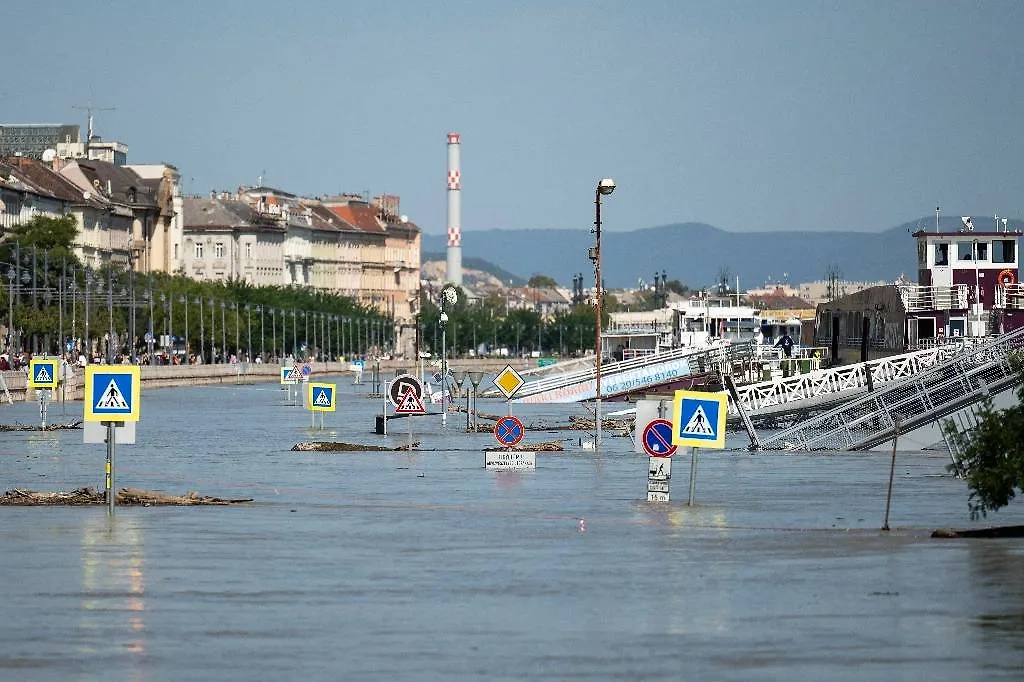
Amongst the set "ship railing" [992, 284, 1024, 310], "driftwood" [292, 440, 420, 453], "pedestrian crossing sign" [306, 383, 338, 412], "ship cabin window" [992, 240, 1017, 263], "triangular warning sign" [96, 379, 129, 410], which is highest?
"ship cabin window" [992, 240, 1017, 263]

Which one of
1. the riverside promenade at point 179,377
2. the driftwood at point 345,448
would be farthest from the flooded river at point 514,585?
the riverside promenade at point 179,377

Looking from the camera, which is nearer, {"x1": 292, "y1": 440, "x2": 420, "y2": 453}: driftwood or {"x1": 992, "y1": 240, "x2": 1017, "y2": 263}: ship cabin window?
{"x1": 292, "y1": 440, "x2": 420, "y2": 453}: driftwood

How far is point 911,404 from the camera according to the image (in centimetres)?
6200

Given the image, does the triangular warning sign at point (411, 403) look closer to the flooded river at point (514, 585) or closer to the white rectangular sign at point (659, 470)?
the flooded river at point (514, 585)

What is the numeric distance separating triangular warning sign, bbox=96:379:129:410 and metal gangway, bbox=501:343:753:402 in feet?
263

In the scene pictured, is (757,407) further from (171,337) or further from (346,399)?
(171,337)

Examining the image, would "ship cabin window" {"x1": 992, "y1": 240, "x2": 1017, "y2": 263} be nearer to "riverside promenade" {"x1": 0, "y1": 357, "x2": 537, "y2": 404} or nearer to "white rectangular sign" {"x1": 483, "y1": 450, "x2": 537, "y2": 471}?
"riverside promenade" {"x1": 0, "y1": 357, "x2": 537, "y2": 404}

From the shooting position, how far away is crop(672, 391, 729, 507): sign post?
31406mm

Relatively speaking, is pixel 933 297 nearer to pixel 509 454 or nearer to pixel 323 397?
pixel 323 397

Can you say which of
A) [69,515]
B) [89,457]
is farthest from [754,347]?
[69,515]

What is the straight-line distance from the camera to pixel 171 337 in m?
163

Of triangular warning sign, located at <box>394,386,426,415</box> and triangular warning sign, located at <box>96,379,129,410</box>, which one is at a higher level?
triangular warning sign, located at <box>394,386,426,415</box>

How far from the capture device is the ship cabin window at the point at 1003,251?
9288 centimetres

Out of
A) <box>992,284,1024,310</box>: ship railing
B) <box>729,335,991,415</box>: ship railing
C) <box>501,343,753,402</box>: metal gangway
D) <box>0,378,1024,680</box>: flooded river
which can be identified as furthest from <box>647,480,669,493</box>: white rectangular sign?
<box>501,343,753,402</box>: metal gangway
